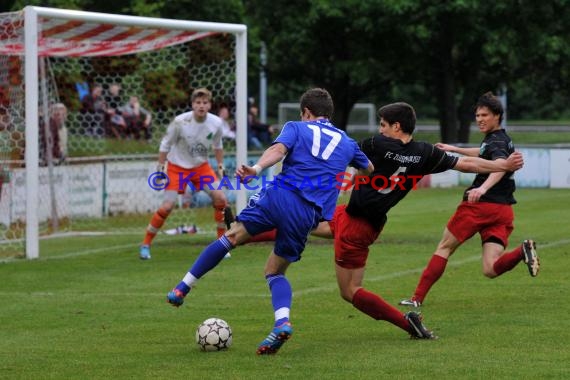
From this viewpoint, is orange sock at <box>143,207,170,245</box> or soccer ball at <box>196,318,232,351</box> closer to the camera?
soccer ball at <box>196,318,232,351</box>

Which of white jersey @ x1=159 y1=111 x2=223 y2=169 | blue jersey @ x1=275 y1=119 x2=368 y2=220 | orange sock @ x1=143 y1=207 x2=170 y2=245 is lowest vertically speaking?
orange sock @ x1=143 y1=207 x2=170 y2=245

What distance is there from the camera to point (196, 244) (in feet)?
53.2

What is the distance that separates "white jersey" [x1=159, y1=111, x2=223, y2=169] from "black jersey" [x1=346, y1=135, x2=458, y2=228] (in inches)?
249

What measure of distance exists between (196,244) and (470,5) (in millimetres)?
16069

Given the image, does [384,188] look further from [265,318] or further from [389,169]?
[265,318]

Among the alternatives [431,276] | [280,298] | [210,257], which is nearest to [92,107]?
[431,276]

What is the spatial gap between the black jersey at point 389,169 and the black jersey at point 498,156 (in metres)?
1.38

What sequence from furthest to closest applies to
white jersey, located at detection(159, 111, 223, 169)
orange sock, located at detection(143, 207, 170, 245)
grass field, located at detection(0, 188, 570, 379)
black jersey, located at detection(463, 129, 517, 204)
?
1. white jersey, located at detection(159, 111, 223, 169)
2. orange sock, located at detection(143, 207, 170, 245)
3. black jersey, located at detection(463, 129, 517, 204)
4. grass field, located at detection(0, 188, 570, 379)

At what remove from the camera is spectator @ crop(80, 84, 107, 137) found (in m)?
22.1

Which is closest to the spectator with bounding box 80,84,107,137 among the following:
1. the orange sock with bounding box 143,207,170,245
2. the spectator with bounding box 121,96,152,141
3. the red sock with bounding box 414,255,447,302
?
the spectator with bounding box 121,96,152,141

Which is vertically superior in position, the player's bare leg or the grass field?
the player's bare leg

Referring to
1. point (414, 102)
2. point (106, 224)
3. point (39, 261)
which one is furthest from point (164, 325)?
point (414, 102)

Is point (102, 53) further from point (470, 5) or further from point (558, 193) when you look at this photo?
point (470, 5)

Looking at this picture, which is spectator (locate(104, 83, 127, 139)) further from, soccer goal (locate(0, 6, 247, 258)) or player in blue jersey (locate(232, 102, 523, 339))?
player in blue jersey (locate(232, 102, 523, 339))
